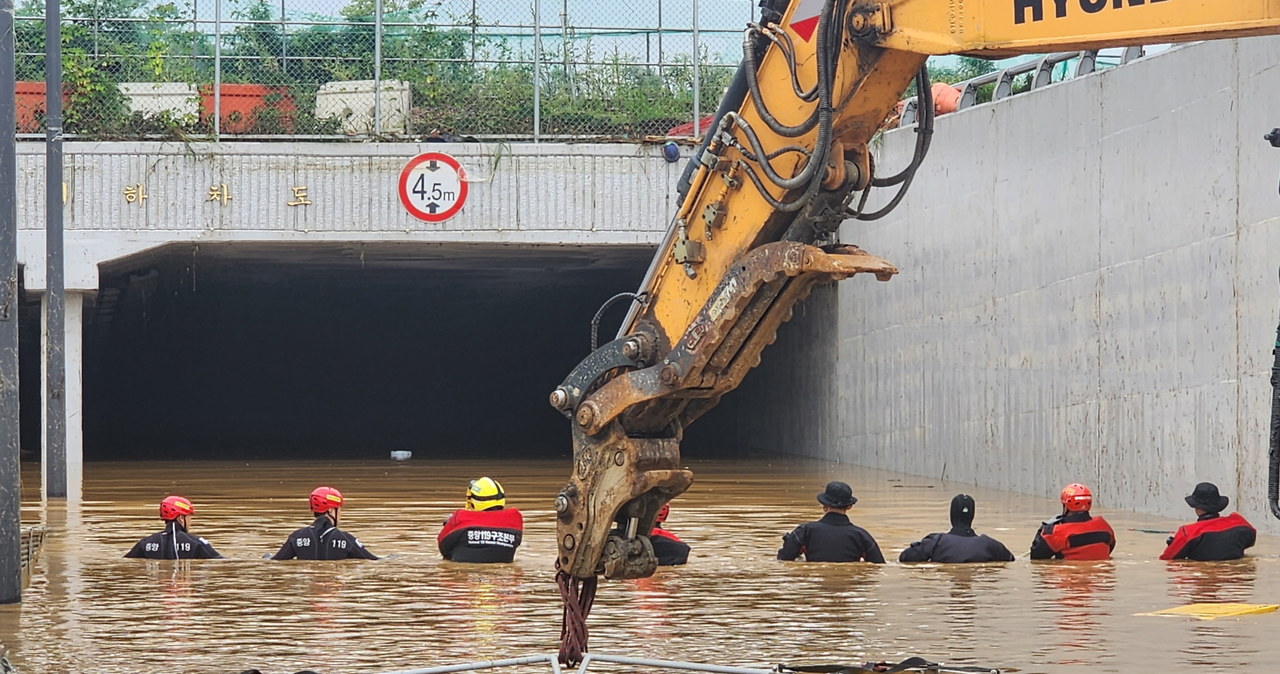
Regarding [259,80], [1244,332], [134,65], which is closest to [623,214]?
[259,80]

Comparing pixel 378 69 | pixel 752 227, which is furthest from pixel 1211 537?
pixel 378 69

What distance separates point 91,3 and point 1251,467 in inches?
762

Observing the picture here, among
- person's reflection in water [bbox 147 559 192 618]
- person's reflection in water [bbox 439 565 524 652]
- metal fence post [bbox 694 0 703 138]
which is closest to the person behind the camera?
person's reflection in water [bbox 439 565 524 652]

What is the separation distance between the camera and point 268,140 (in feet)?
94.3

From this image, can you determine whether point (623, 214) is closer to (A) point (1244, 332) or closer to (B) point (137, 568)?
(A) point (1244, 332)

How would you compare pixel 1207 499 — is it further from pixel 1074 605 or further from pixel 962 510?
pixel 1074 605

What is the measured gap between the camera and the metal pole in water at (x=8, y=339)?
1216 cm

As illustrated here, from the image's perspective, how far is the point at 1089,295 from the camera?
21641 mm

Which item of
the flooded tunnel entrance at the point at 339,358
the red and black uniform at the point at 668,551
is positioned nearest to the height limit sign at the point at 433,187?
the flooded tunnel entrance at the point at 339,358

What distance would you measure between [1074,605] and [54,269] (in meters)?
13.8

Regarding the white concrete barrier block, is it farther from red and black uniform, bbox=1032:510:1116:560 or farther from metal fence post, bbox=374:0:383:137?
red and black uniform, bbox=1032:510:1116:560

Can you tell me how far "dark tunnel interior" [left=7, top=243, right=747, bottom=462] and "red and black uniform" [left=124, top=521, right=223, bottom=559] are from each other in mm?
19135

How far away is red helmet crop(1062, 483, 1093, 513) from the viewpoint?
15.4 metres

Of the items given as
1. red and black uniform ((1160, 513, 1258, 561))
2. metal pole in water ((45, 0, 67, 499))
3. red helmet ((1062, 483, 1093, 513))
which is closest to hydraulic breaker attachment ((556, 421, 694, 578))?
red helmet ((1062, 483, 1093, 513))
